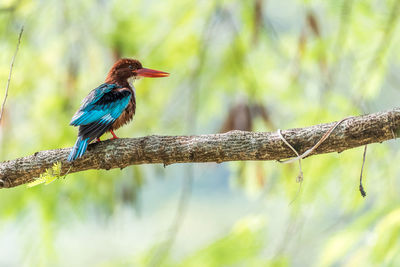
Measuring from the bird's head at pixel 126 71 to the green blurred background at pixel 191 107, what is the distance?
435 mm

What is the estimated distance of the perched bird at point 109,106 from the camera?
2353 millimetres

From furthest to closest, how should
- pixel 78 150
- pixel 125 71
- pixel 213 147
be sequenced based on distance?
pixel 125 71
pixel 78 150
pixel 213 147

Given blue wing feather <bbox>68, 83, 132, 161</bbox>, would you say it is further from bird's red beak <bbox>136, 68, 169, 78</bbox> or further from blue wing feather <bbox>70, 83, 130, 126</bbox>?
bird's red beak <bbox>136, 68, 169, 78</bbox>

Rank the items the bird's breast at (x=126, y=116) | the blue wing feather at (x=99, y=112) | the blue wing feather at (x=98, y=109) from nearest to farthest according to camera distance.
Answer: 1. the blue wing feather at (x=99, y=112)
2. the blue wing feather at (x=98, y=109)
3. the bird's breast at (x=126, y=116)

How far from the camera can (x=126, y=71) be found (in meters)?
3.13

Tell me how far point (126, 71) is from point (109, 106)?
54cm

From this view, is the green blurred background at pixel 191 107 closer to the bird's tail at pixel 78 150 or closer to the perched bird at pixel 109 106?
the perched bird at pixel 109 106

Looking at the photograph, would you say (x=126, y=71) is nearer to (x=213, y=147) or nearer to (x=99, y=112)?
(x=99, y=112)

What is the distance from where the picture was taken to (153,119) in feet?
12.4

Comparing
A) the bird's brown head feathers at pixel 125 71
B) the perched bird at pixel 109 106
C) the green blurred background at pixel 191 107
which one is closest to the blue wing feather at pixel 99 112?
the perched bird at pixel 109 106

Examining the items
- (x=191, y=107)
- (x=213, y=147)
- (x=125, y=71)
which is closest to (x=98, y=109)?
(x=125, y=71)

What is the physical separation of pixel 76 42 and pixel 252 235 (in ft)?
6.06

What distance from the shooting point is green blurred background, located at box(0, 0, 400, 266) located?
3207mm

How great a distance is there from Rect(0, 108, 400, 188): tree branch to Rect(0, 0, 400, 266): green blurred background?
82cm
